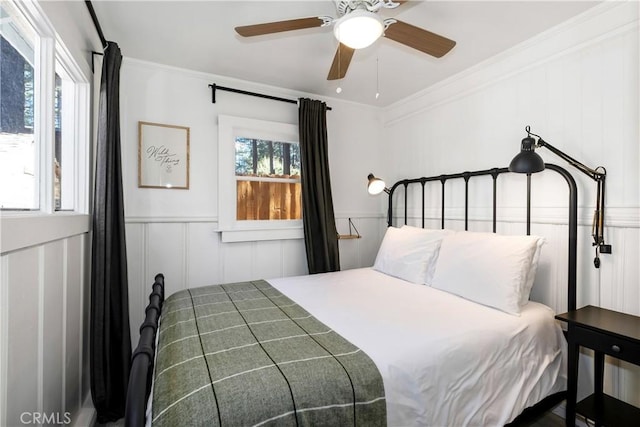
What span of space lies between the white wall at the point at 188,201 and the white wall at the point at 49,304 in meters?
0.52

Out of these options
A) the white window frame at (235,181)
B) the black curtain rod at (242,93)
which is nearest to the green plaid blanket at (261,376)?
the white window frame at (235,181)

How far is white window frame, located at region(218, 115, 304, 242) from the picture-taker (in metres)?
2.67

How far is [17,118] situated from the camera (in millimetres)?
1174

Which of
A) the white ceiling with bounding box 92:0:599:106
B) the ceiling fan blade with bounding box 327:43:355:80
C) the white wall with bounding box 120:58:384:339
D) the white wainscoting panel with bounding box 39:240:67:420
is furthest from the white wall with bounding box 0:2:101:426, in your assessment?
the ceiling fan blade with bounding box 327:43:355:80

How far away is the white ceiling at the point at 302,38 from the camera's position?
175cm

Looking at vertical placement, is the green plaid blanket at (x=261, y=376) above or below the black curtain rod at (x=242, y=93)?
below

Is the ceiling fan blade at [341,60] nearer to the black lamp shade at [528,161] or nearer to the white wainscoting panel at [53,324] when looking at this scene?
the black lamp shade at [528,161]

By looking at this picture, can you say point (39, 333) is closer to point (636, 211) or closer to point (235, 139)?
point (235, 139)

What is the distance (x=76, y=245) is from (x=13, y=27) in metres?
1.04

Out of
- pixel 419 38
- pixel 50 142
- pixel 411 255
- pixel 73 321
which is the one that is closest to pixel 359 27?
pixel 419 38

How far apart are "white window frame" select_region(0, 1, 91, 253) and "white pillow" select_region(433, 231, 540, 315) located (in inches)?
85.6

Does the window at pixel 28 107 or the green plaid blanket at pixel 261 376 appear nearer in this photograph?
the green plaid blanket at pixel 261 376

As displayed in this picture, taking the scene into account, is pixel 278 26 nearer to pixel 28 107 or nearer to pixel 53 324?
pixel 28 107

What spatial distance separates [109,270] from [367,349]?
1.65 meters
